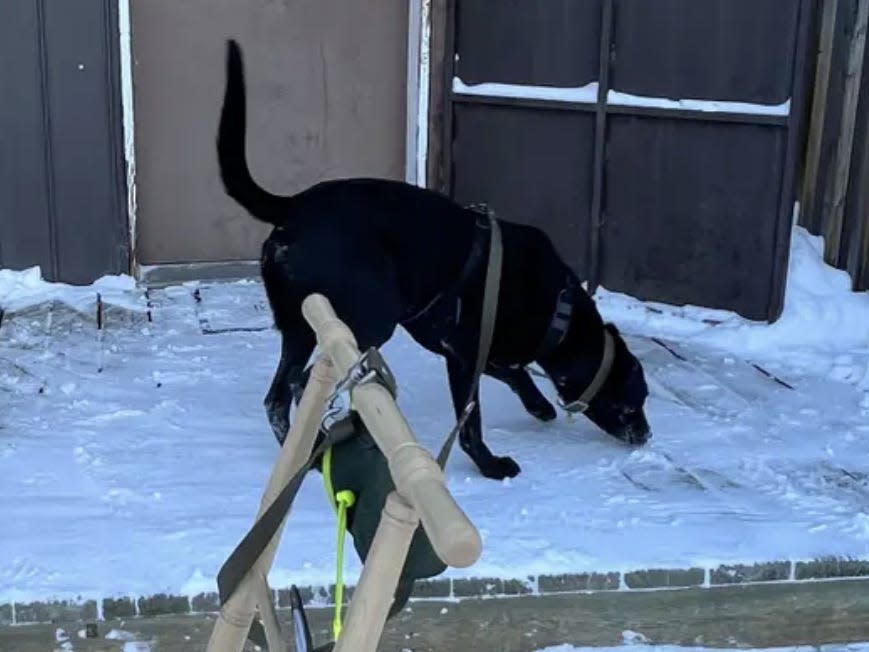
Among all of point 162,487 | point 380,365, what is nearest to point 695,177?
point 162,487

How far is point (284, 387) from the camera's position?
336cm

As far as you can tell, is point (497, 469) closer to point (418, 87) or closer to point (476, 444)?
point (476, 444)

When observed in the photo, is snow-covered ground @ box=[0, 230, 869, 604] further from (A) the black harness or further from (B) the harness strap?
(B) the harness strap

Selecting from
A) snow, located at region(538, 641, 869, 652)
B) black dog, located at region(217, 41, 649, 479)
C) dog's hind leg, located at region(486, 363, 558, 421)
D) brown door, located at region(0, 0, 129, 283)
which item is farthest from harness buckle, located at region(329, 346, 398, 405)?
brown door, located at region(0, 0, 129, 283)

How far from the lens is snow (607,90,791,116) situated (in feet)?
16.0

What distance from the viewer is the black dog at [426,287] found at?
10.5 ft

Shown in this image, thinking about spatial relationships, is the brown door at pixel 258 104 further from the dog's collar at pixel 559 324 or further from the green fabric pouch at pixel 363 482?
the green fabric pouch at pixel 363 482

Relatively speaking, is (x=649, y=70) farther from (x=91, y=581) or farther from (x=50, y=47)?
(x=91, y=581)

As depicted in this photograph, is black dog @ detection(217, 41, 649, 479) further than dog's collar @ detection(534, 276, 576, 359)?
No

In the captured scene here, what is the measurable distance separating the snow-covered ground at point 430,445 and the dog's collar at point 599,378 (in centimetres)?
15

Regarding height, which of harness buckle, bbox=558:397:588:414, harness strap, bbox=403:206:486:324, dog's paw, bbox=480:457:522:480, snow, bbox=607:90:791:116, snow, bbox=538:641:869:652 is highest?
snow, bbox=607:90:791:116

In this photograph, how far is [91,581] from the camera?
272 cm

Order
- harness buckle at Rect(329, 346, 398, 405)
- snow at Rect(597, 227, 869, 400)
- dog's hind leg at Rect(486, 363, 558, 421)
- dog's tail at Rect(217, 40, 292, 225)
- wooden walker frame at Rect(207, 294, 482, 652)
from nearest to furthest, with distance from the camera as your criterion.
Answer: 1. wooden walker frame at Rect(207, 294, 482, 652)
2. harness buckle at Rect(329, 346, 398, 405)
3. dog's tail at Rect(217, 40, 292, 225)
4. dog's hind leg at Rect(486, 363, 558, 421)
5. snow at Rect(597, 227, 869, 400)

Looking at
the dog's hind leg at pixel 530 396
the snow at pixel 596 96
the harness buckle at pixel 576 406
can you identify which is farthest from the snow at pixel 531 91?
the harness buckle at pixel 576 406
